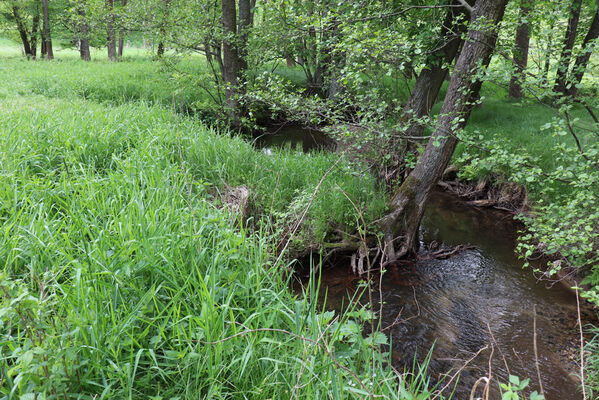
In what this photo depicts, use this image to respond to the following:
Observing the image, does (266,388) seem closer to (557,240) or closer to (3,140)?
(557,240)

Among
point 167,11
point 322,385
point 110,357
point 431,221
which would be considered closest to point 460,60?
point 431,221

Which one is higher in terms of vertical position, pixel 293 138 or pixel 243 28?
pixel 243 28

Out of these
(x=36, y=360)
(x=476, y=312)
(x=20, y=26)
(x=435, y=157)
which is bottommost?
(x=476, y=312)

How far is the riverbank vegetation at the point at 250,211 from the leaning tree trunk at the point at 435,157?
26 mm

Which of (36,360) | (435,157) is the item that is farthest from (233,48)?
(36,360)

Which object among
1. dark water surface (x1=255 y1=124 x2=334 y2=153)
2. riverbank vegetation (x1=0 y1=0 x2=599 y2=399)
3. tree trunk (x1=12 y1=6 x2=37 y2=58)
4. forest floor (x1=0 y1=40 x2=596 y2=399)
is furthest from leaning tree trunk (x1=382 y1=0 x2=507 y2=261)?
tree trunk (x1=12 y1=6 x2=37 y2=58)

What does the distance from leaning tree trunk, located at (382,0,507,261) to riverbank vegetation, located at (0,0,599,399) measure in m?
0.03

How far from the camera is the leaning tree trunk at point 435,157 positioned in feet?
13.9

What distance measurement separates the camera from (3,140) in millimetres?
4320

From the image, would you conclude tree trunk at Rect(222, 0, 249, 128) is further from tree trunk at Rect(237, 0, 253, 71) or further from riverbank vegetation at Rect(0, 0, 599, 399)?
riverbank vegetation at Rect(0, 0, 599, 399)

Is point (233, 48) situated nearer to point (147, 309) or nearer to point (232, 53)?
point (232, 53)

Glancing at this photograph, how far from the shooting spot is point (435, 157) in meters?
5.02

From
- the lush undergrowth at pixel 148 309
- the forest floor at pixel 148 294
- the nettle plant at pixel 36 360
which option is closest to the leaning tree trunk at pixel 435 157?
the forest floor at pixel 148 294

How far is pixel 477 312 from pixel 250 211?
316 cm
